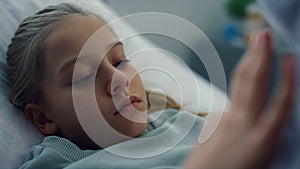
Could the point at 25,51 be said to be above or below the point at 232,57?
below

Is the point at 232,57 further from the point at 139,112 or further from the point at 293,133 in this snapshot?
the point at 293,133

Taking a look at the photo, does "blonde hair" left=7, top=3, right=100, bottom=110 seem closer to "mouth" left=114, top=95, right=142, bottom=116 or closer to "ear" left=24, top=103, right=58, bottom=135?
"ear" left=24, top=103, right=58, bottom=135

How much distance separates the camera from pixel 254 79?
1.26 ft

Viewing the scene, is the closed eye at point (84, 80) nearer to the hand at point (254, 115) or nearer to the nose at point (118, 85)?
the nose at point (118, 85)

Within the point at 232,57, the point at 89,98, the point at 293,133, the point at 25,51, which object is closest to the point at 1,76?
the point at 25,51

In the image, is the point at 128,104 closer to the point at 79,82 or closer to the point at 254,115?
the point at 79,82

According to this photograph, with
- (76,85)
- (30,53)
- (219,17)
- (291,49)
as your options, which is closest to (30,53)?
(30,53)

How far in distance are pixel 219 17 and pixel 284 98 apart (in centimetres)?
181

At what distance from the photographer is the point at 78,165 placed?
2.21 ft

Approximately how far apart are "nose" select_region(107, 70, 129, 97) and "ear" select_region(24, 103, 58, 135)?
13 centimetres

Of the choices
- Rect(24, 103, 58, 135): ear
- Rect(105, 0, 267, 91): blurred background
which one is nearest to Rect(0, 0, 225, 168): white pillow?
Rect(24, 103, 58, 135): ear

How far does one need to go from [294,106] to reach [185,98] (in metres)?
0.56

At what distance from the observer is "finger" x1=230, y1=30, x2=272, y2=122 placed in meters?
0.39

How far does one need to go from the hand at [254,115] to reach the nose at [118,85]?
0.34 m
